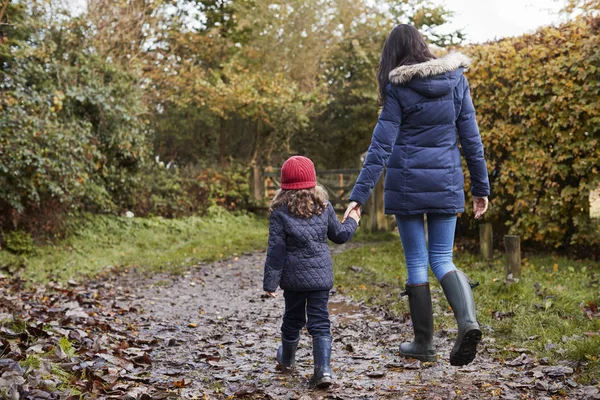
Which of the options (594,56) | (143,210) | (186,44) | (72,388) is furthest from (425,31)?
(72,388)

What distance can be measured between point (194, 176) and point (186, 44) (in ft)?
14.6

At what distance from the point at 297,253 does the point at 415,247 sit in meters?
0.89

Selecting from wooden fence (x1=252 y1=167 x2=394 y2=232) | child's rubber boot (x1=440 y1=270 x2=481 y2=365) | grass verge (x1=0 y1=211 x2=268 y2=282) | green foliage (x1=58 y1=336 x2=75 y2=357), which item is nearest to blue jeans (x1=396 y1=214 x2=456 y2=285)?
child's rubber boot (x1=440 y1=270 x2=481 y2=365)

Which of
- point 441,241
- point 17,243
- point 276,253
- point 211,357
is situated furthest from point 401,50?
point 17,243

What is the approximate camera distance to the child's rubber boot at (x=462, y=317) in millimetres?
3791

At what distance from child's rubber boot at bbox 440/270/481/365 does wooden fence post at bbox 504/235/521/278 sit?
3.14 m

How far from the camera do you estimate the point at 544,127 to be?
8.03 meters

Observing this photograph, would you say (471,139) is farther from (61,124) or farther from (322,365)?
(61,124)

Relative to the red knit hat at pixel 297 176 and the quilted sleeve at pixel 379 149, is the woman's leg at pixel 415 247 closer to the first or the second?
the quilted sleeve at pixel 379 149

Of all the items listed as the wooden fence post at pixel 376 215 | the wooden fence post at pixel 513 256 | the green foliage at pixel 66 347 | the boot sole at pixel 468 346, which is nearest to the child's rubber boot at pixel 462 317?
the boot sole at pixel 468 346

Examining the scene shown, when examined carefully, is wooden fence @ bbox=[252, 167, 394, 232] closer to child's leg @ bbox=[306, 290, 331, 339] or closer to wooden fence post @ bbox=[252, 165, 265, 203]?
wooden fence post @ bbox=[252, 165, 265, 203]

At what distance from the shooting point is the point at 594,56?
7.34 m

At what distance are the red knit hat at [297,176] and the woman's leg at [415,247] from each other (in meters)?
0.72

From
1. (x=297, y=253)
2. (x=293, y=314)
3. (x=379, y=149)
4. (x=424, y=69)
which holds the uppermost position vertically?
(x=424, y=69)
